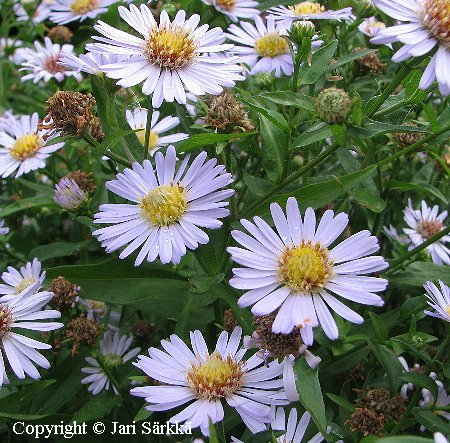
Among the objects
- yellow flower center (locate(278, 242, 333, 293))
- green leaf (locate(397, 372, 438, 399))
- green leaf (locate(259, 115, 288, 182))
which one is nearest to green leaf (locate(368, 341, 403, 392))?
green leaf (locate(397, 372, 438, 399))

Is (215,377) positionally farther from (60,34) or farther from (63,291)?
(60,34)

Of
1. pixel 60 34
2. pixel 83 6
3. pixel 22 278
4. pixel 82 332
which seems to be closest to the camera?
pixel 82 332

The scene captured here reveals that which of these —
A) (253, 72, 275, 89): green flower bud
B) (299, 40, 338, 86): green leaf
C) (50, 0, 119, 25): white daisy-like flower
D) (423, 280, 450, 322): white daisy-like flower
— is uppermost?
(50, 0, 119, 25): white daisy-like flower

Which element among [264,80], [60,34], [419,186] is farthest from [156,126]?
[60,34]

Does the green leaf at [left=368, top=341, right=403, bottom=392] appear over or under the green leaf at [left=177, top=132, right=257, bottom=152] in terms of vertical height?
under

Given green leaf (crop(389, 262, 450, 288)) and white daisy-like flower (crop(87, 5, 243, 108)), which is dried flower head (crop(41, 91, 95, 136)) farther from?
green leaf (crop(389, 262, 450, 288))

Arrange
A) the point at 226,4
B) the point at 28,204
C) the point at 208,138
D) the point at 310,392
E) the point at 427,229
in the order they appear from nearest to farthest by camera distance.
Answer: the point at 310,392 < the point at 208,138 < the point at 28,204 < the point at 427,229 < the point at 226,4
